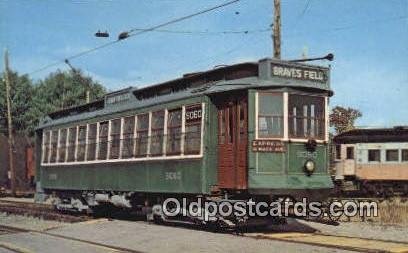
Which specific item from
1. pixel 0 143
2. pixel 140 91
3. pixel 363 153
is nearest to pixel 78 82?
pixel 0 143

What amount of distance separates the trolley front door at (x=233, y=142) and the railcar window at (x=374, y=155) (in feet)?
63.7

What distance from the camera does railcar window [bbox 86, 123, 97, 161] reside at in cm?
1873

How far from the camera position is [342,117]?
53.4 metres

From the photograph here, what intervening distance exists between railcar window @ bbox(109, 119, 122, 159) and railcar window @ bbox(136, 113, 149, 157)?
4.10ft

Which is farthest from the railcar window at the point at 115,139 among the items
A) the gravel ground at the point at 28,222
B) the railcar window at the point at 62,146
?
the railcar window at the point at 62,146

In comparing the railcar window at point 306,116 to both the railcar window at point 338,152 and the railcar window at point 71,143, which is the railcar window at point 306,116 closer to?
the railcar window at point 71,143

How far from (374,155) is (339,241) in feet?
67.6

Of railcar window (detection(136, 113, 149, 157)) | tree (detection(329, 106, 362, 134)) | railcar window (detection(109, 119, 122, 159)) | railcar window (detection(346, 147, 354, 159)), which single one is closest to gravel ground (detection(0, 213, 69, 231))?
railcar window (detection(109, 119, 122, 159))

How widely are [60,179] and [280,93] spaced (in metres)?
10.8

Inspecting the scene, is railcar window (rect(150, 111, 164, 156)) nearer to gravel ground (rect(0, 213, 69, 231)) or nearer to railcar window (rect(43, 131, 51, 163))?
gravel ground (rect(0, 213, 69, 231))

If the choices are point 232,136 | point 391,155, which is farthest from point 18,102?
point 232,136

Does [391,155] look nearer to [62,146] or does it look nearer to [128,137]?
[62,146]

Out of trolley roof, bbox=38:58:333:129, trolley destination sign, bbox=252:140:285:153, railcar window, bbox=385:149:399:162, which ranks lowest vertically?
trolley destination sign, bbox=252:140:285:153

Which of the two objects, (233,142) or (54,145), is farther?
(54,145)
